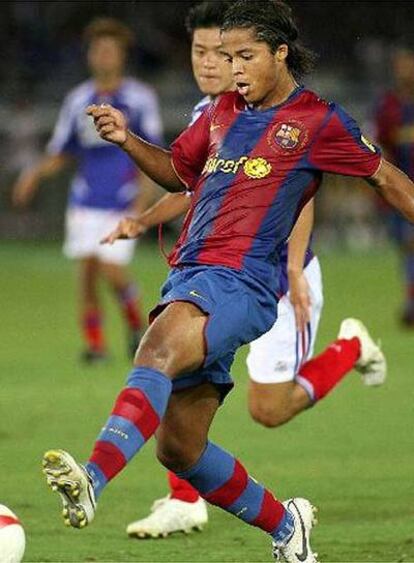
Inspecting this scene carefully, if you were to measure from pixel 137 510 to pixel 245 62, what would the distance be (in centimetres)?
257

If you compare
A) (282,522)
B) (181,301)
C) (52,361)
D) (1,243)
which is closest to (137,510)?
(282,522)

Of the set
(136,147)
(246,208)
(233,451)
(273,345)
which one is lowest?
(233,451)

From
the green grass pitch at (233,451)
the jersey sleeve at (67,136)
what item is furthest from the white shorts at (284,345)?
the jersey sleeve at (67,136)

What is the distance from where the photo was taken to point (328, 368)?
8.54 meters

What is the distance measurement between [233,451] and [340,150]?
3.65 m

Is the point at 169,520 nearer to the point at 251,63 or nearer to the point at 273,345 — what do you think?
Answer: the point at 273,345

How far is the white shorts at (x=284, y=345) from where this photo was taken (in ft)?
26.0

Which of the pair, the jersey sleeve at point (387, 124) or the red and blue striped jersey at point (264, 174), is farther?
the jersey sleeve at point (387, 124)

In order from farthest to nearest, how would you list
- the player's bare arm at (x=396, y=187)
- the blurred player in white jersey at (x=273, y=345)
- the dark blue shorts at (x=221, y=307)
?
the blurred player in white jersey at (x=273, y=345) < the player's bare arm at (x=396, y=187) < the dark blue shorts at (x=221, y=307)

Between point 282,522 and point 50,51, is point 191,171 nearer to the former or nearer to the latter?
point 282,522

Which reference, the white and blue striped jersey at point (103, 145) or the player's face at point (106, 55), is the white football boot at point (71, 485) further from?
the white and blue striped jersey at point (103, 145)

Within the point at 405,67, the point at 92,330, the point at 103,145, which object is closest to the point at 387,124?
the point at 405,67

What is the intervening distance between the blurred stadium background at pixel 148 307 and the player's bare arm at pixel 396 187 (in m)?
1.45

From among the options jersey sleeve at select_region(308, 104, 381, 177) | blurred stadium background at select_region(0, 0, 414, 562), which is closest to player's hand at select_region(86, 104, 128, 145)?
jersey sleeve at select_region(308, 104, 381, 177)
